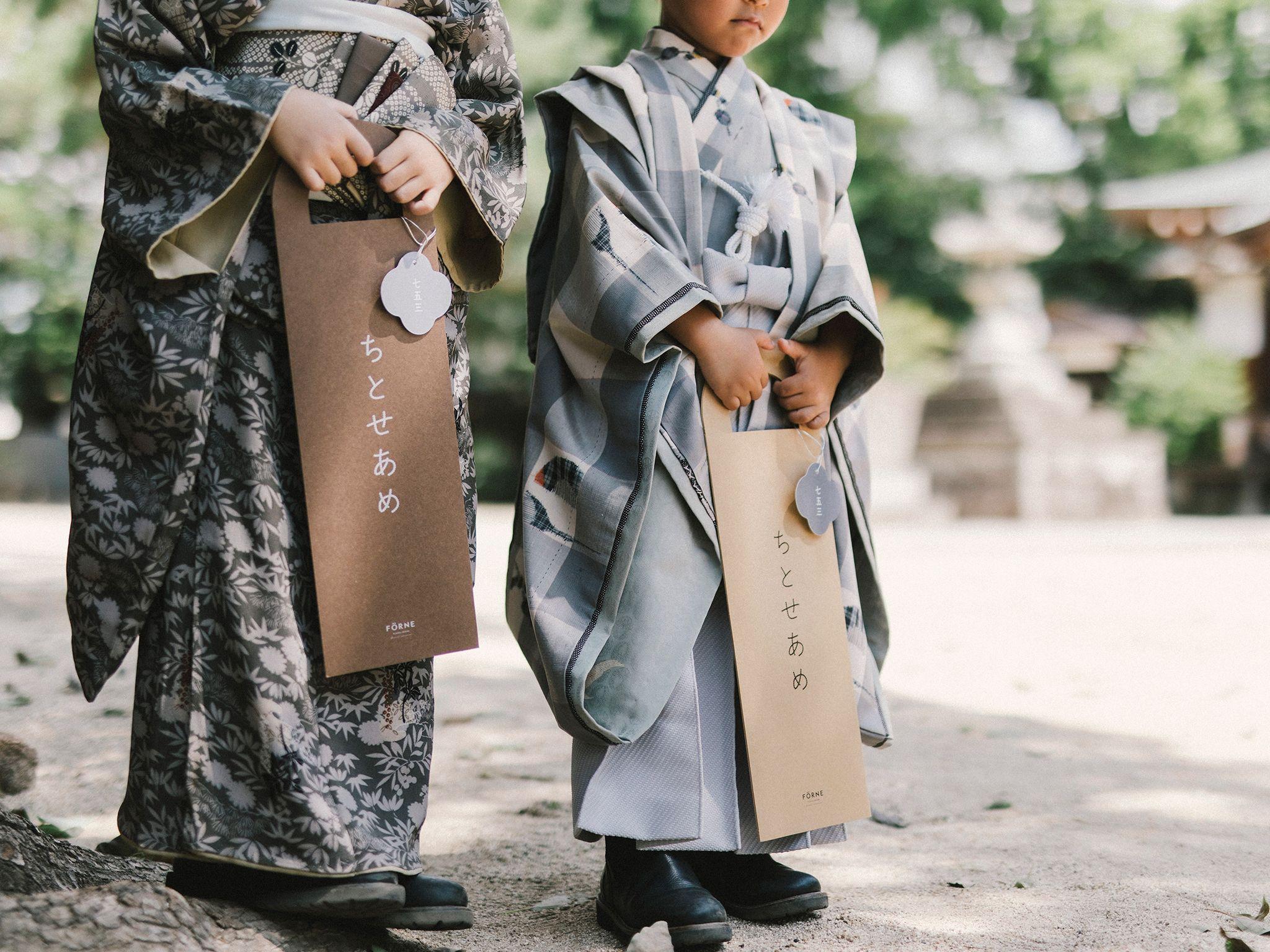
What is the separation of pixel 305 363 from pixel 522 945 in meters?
0.81

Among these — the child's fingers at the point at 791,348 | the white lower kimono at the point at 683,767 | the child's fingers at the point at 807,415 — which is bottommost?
the white lower kimono at the point at 683,767

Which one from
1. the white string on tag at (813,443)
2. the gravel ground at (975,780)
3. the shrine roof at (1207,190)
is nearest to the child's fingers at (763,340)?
the white string on tag at (813,443)

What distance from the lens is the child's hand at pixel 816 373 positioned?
1.77m

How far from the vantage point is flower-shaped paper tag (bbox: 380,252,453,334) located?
1.55 m

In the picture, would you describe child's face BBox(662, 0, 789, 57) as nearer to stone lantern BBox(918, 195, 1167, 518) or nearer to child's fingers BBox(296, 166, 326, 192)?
child's fingers BBox(296, 166, 326, 192)

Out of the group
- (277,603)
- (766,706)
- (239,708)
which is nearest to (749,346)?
(766,706)

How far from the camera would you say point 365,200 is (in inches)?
62.7

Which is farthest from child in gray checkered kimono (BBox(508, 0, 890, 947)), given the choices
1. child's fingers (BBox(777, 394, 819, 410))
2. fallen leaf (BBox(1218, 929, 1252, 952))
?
fallen leaf (BBox(1218, 929, 1252, 952))

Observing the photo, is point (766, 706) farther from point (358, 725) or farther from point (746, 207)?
point (746, 207)

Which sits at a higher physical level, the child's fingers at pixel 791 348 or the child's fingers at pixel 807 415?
the child's fingers at pixel 791 348

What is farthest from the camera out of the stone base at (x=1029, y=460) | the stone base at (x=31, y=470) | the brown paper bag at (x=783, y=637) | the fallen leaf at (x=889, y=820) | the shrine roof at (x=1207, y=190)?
the stone base at (x=31, y=470)

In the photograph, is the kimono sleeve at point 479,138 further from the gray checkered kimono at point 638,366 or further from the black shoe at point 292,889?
the black shoe at point 292,889

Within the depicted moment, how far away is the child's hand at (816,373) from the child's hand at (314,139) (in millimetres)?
662

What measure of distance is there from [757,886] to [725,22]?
1.28 metres
